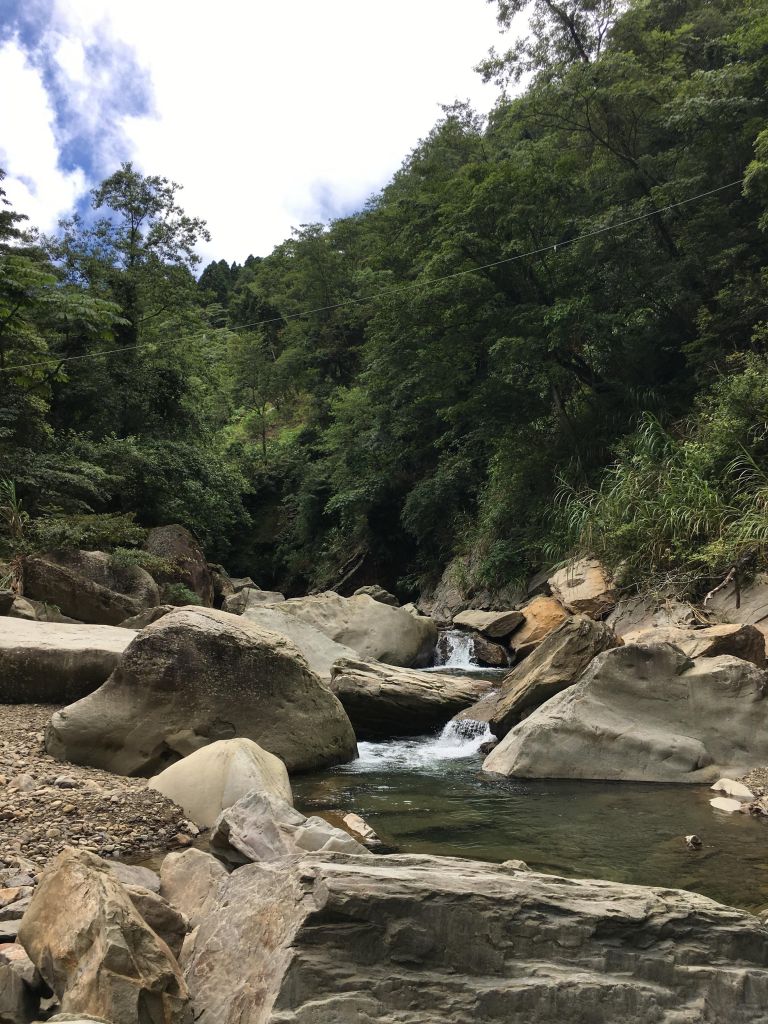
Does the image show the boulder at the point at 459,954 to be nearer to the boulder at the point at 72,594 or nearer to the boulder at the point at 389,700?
the boulder at the point at 389,700

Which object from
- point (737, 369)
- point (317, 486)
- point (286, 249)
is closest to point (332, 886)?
point (737, 369)

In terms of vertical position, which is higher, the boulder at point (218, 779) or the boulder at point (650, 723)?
the boulder at point (218, 779)

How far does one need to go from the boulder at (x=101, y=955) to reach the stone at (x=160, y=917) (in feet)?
0.42

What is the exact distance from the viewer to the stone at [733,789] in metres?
6.08

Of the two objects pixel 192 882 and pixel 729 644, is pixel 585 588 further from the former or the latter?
pixel 192 882

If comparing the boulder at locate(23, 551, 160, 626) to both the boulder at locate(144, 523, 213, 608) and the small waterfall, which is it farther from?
the small waterfall

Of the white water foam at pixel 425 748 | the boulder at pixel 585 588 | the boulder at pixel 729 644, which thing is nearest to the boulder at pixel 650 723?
the boulder at pixel 729 644

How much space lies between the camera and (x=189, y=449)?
21078mm

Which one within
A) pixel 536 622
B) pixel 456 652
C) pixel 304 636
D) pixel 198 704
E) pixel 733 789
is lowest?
pixel 456 652

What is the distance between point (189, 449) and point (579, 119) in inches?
496

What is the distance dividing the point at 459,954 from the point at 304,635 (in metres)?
8.98

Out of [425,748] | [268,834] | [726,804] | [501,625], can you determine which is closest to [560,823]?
[726,804]

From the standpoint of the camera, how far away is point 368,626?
12.9m

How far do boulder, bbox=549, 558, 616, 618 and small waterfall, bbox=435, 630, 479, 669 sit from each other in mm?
1764
